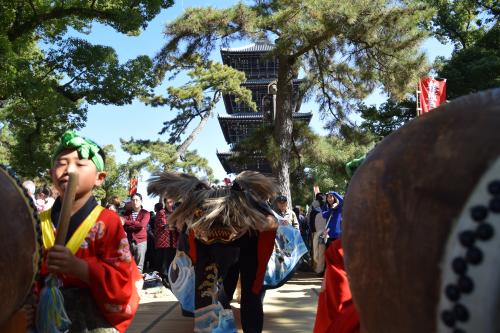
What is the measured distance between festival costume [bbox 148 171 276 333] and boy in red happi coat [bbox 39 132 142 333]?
120 cm

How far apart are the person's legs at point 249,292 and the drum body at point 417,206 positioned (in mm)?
2792

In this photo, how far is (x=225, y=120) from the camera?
2723 centimetres

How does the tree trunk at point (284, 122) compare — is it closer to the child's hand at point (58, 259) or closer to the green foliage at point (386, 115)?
the green foliage at point (386, 115)

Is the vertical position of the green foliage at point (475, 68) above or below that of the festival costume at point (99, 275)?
above

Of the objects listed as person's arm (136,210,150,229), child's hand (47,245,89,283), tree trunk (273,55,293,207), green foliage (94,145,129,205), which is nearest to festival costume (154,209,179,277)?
person's arm (136,210,150,229)

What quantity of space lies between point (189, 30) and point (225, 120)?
14962 mm

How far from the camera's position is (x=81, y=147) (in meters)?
2.03

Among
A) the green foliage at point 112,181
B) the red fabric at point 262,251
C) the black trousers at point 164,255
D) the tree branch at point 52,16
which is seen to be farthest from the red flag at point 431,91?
the green foliage at point 112,181

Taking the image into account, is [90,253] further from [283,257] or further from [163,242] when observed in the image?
[163,242]

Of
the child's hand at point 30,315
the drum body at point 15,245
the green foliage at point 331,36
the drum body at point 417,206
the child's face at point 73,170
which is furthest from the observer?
the green foliage at point 331,36

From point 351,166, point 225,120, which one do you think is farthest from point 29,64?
point 225,120

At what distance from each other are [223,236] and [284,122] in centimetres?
907

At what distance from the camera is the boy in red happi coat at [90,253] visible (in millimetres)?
1892

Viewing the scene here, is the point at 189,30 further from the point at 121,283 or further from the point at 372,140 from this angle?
the point at 121,283
